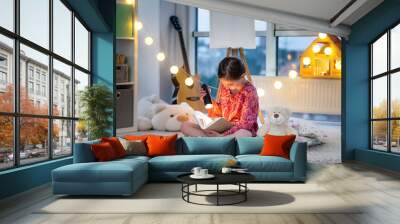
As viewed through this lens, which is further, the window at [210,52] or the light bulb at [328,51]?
the window at [210,52]

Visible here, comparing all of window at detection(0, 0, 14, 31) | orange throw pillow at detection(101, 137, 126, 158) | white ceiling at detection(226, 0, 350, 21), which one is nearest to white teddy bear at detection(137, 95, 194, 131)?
white ceiling at detection(226, 0, 350, 21)

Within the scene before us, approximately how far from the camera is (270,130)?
9.41 metres

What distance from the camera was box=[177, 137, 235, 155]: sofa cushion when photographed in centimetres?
700

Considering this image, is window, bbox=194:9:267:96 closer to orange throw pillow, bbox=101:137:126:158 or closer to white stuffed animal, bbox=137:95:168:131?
white stuffed animal, bbox=137:95:168:131

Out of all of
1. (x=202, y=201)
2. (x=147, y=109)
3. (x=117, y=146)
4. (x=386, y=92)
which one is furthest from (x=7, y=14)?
(x=386, y=92)

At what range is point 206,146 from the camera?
7031mm

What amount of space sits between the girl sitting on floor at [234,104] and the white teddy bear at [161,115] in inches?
13.4

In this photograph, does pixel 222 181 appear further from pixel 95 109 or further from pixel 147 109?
pixel 147 109

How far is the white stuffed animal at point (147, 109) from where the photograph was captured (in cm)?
1029

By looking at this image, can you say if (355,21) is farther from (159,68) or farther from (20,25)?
(20,25)

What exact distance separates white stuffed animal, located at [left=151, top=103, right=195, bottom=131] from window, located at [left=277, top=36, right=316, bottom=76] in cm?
398

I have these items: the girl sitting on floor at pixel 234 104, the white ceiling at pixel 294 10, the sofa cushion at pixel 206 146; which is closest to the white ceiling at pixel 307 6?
the white ceiling at pixel 294 10

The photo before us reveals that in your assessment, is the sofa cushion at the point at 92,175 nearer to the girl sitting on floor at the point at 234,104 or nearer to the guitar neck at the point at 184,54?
the girl sitting on floor at the point at 234,104

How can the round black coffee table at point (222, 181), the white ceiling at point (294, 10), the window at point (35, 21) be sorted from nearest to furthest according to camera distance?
the round black coffee table at point (222, 181)
the window at point (35, 21)
the white ceiling at point (294, 10)
